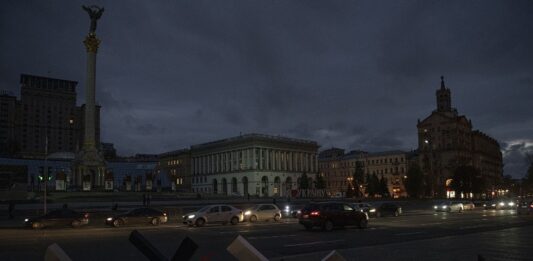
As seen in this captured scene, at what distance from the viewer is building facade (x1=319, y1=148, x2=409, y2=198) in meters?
136

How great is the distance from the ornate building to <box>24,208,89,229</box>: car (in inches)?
4072

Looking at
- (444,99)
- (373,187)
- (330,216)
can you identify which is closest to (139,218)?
(330,216)

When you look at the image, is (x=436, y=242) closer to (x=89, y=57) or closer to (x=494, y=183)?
(x=89, y=57)

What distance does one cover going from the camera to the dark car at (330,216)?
27.4 m

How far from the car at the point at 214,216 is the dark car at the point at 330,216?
8.09m

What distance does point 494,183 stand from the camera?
165m

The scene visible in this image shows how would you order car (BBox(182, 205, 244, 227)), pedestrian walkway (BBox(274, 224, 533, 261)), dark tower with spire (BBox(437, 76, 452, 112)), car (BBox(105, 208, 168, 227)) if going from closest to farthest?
pedestrian walkway (BBox(274, 224, 533, 261)), car (BBox(182, 205, 244, 227)), car (BBox(105, 208, 168, 227)), dark tower with spire (BBox(437, 76, 452, 112))

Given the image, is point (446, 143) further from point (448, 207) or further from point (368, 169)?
point (448, 207)

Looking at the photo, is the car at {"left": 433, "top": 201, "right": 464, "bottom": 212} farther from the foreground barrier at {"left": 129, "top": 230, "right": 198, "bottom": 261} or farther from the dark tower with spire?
the dark tower with spire

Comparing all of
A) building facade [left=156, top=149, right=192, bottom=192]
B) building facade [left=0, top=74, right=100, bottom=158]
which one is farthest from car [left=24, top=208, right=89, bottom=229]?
building facade [left=0, top=74, right=100, bottom=158]

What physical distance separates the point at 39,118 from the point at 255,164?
9458cm

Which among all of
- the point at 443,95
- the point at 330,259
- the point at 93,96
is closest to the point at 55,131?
the point at 93,96

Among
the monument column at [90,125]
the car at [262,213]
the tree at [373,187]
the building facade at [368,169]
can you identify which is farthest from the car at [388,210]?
the building facade at [368,169]

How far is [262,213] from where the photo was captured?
3928cm
